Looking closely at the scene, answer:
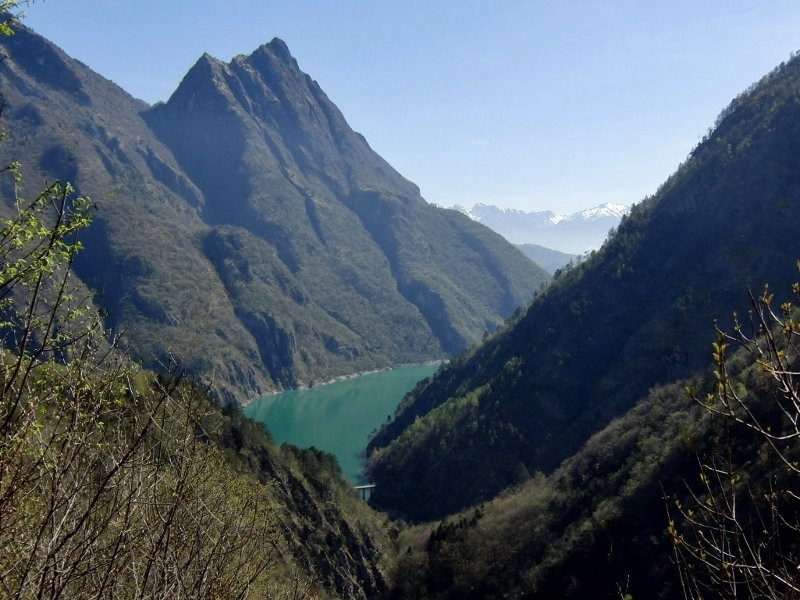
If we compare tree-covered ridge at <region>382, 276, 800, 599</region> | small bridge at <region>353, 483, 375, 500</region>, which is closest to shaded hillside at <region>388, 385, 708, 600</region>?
tree-covered ridge at <region>382, 276, 800, 599</region>

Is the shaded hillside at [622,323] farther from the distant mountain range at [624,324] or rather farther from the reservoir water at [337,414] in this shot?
the reservoir water at [337,414]

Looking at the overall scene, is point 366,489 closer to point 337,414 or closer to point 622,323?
point 622,323

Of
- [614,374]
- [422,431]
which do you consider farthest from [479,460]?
[614,374]

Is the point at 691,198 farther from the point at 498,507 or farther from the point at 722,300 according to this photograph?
the point at 498,507

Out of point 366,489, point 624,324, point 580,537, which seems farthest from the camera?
point 624,324

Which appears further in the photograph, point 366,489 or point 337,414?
point 337,414

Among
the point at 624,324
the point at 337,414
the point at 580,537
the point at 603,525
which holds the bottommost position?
the point at 337,414

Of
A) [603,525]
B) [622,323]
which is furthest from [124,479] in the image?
[622,323]

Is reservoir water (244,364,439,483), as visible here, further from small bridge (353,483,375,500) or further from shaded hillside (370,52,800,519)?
shaded hillside (370,52,800,519)

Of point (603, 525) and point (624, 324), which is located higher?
point (624, 324)
